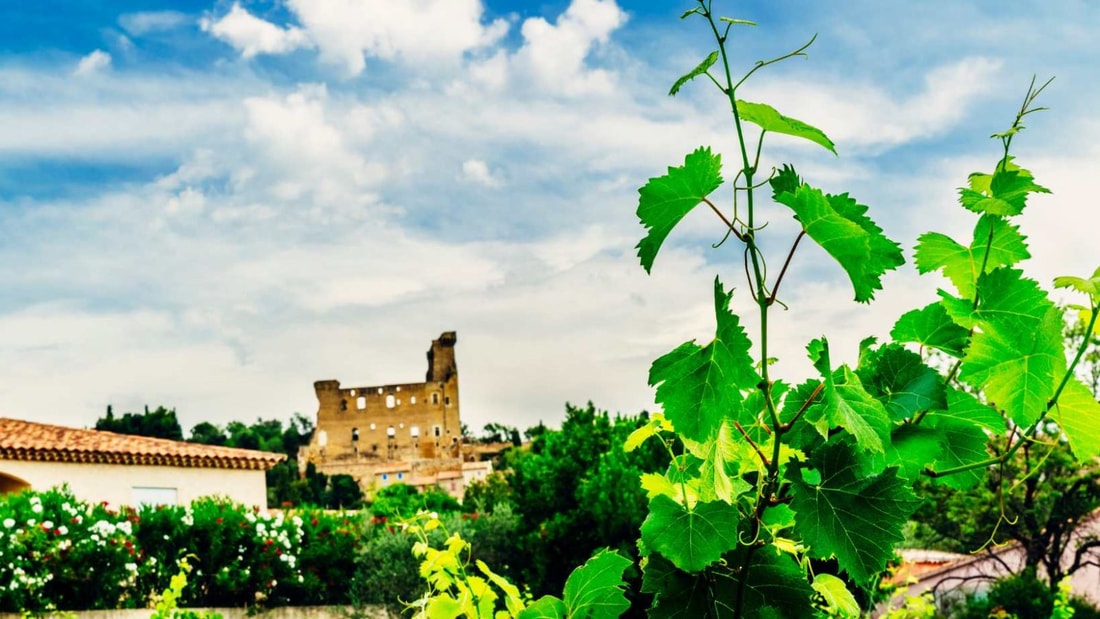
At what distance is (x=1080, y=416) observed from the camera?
111 centimetres

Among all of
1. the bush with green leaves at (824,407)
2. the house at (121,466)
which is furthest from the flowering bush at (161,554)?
the bush with green leaves at (824,407)

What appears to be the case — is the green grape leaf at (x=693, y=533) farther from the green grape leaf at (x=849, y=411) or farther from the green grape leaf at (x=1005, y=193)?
the green grape leaf at (x=1005, y=193)

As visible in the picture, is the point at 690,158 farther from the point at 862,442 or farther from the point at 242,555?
the point at 242,555

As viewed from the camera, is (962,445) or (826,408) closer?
(826,408)

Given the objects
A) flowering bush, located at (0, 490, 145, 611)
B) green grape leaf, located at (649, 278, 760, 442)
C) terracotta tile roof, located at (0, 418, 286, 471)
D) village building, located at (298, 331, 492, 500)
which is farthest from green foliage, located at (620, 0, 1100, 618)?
village building, located at (298, 331, 492, 500)

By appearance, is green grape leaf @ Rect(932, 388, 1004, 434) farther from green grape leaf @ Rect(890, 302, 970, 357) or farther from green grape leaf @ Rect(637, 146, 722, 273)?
green grape leaf @ Rect(637, 146, 722, 273)

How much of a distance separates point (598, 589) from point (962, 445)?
1.62ft

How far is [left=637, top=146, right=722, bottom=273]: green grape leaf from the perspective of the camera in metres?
0.94

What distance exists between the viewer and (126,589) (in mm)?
11047

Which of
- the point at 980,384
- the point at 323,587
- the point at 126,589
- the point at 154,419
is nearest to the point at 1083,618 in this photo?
the point at 323,587

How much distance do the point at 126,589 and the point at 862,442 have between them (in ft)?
39.0

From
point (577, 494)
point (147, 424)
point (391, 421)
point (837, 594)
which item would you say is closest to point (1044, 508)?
A: point (577, 494)

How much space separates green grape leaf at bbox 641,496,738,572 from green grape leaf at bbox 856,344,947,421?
0.26 meters

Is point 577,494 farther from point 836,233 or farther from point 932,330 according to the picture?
point 836,233
